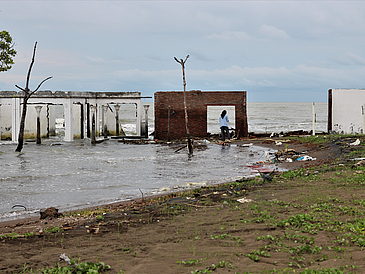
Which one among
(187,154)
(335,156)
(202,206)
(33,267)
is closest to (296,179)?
(202,206)

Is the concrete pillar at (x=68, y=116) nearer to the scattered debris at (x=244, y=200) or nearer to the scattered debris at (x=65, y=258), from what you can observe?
the scattered debris at (x=244, y=200)

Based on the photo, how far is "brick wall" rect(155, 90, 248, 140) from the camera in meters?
28.3

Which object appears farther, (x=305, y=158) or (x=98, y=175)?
(x=305, y=158)

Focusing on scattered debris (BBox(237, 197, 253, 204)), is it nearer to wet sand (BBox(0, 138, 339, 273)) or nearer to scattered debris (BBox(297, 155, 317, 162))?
wet sand (BBox(0, 138, 339, 273))

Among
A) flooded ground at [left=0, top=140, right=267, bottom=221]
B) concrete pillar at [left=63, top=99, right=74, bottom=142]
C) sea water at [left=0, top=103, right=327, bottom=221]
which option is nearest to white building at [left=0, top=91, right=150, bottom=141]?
concrete pillar at [left=63, top=99, right=74, bottom=142]

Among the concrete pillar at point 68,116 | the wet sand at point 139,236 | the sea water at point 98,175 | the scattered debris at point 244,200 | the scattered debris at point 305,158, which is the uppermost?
the concrete pillar at point 68,116

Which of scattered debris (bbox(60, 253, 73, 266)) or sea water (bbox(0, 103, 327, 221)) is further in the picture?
sea water (bbox(0, 103, 327, 221))

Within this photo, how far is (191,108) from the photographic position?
1115 inches

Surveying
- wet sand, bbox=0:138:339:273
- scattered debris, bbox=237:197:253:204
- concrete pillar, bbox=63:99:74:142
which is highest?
concrete pillar, bbox=63:99:74:142

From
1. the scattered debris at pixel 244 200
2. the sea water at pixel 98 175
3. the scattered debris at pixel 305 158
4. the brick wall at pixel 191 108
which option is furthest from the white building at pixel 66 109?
the scattered debris at pixel 244 200

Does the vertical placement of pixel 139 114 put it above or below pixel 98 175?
above

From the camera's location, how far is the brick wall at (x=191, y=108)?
2831 centimetres

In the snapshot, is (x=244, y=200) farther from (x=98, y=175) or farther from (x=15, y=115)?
(x=15, y=115)

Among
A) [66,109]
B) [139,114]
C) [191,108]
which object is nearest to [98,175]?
[191,108]
